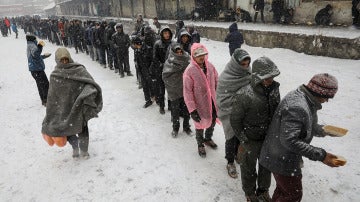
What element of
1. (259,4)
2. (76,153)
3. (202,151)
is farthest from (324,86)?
(259,4)

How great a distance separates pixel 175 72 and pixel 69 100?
5.90ft

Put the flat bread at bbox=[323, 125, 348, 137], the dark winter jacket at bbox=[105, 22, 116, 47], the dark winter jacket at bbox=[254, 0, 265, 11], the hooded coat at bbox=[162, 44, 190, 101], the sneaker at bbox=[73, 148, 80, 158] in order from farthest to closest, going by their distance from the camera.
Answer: the dark winter jacket at bbox=[254, 0, 265, 11]
the dark winter jacket at bbox=[105, 22, 116, 47]
the hooded coat at bbox=[162, 44, 190, 101]
the sneaker at bbox=[73, 148, 80, 158]
the flat bread at bbox=[323, 125, 348, 137]

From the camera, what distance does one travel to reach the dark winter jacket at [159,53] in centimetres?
551


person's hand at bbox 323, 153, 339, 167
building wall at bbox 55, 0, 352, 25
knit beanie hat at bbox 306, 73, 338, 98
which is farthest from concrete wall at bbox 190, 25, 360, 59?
person's hand at bbox 323, 153, 339, 167

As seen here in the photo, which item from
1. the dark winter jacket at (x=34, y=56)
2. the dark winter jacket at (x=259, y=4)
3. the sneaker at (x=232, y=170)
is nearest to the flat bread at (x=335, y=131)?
the sneaker at (x=232, y=170)

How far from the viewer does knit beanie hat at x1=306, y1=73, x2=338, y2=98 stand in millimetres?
2139

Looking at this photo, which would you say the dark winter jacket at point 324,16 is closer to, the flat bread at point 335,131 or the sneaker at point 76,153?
the flat bread at point 335,131

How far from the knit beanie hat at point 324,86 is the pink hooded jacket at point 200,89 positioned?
1.89 meters

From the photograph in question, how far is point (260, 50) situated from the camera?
430 inches

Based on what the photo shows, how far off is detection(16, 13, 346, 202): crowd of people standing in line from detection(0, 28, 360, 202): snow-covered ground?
295mm

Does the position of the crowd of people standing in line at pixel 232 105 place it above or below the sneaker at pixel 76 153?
above

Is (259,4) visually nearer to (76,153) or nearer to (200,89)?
(200,89)

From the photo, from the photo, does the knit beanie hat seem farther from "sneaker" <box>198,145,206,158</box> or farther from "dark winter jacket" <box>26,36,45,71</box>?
"dark winter jacket" <box>26,36,45,71</box>

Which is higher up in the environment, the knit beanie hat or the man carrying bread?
the knit beanie hat
